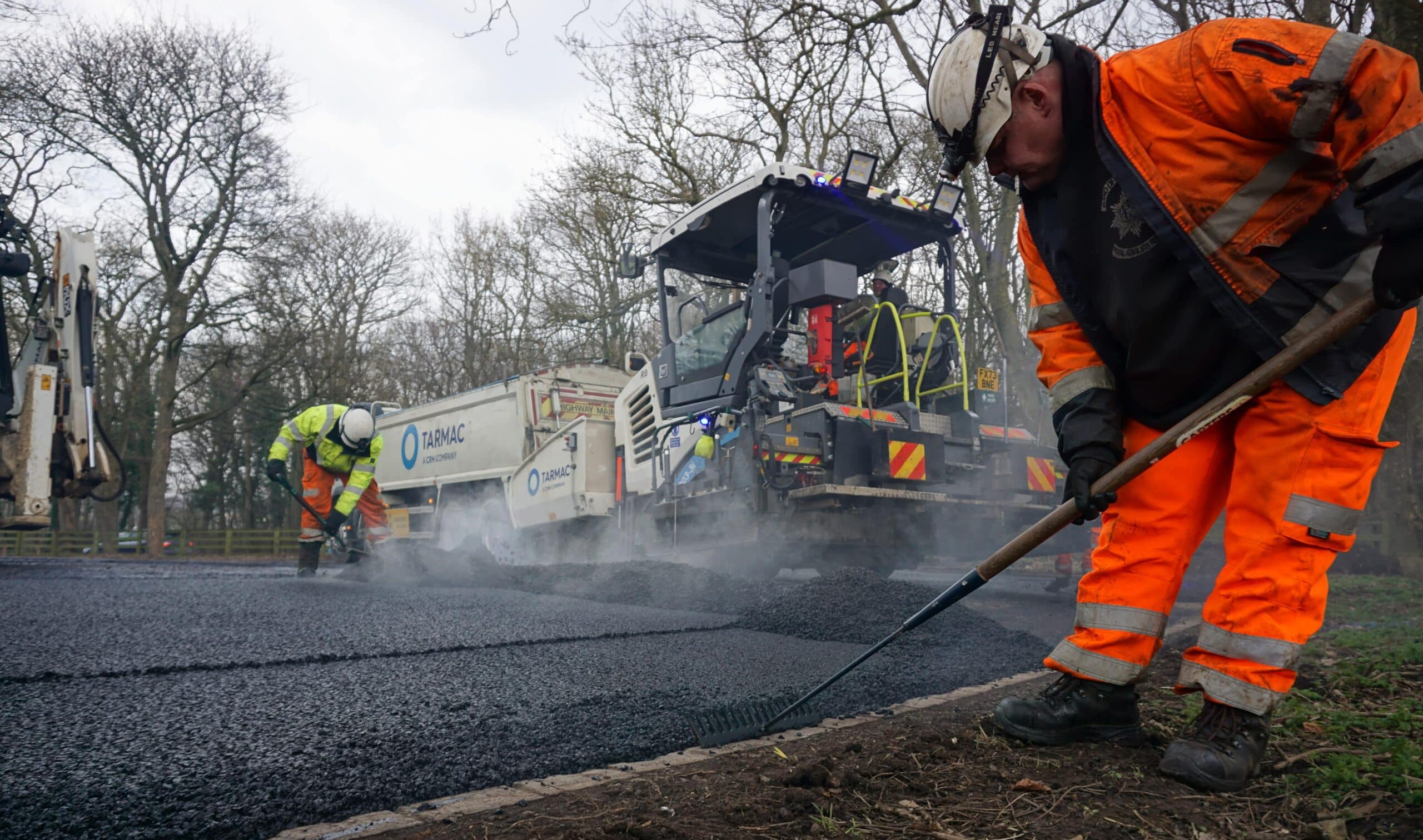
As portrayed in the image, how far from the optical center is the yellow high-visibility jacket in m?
7.69

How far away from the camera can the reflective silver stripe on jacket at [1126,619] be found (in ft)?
6.68

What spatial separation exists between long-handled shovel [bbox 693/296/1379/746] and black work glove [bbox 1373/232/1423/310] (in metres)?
0.05

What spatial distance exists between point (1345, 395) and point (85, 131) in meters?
19.1

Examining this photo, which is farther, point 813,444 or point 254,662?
point 813,444

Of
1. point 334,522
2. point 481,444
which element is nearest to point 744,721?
point 334,522

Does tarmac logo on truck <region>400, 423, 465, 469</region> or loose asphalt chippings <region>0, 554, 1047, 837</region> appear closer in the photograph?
loose asphalt chippings <region>0, 554, 1047, 837</region>

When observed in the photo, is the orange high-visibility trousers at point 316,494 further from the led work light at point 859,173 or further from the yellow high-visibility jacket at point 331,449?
the led work light at point 859,173

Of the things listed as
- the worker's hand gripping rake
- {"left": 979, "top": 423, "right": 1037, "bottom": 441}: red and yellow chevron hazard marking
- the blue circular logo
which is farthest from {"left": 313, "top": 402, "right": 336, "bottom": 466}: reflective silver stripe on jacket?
{"left": 979, "top": 423, "right": 1037, "bottom": 441}: red and yellow chevron hazard marking

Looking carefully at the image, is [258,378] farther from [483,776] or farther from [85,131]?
[483,776]

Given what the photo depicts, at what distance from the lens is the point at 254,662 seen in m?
2.98

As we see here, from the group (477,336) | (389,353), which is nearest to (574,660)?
(477,336)

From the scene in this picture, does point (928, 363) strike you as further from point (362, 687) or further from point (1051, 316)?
point (362, 687)

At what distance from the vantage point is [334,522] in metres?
7.64

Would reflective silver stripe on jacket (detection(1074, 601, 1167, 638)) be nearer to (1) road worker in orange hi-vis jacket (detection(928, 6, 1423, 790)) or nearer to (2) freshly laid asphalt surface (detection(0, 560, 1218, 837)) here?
(1) road worker in orange hi-vis jacket (detection(928, 6, 1423, 790))
